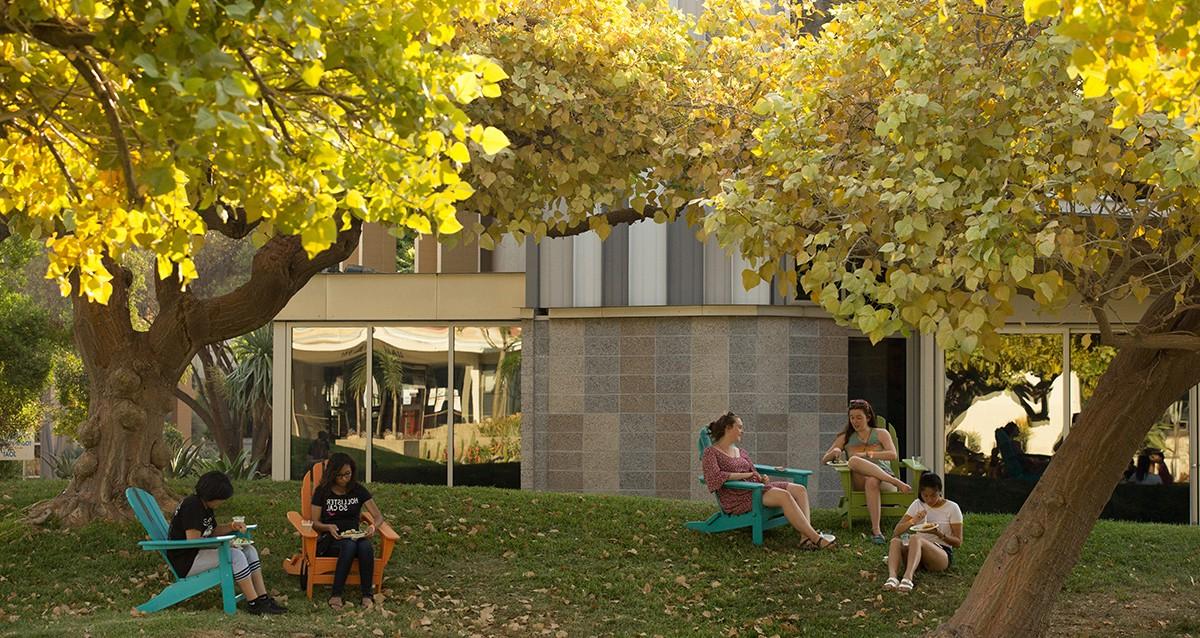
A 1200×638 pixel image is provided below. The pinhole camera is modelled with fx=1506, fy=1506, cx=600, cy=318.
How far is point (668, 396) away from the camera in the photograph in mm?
18031

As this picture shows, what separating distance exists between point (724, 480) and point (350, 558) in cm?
336

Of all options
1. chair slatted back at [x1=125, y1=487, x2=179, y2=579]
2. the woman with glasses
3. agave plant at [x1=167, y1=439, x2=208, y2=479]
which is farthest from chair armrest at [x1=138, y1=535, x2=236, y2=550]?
agave plant at [x1=167, y1=439, x2=208, y2=479]

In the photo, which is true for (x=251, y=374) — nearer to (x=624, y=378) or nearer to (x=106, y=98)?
(x=624, y=378)

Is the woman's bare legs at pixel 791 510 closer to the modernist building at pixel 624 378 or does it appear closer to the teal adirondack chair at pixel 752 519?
the teal adirondack chair at pixel 752 519

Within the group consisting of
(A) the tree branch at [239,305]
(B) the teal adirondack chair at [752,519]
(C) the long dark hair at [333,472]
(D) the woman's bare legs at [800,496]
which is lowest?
(B) the teal adirondack chair at [752,519]

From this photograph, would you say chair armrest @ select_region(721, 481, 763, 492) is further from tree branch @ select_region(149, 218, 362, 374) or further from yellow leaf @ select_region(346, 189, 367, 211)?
yellow leaf @ select_region(346, 189, 367, 211)

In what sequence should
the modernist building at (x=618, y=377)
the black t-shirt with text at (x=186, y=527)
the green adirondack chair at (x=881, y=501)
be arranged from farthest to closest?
Result: the modernist building at (x=618, y=377) → the green adirondack chair at (x=881, y=501) → the black t-shirt with text at (x=186, y=527)

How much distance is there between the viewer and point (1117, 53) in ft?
17.7

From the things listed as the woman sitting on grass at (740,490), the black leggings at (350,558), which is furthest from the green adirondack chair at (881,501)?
the black leggings at (350,558)

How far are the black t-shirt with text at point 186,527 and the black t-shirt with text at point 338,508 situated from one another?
861 mm

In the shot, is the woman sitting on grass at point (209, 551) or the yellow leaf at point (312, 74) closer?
the yellow leaf at point (312, 74)

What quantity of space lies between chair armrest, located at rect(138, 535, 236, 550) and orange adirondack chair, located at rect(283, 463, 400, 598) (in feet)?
2.10

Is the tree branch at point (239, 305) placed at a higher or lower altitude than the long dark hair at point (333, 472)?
higher

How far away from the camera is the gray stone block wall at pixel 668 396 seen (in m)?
17.7
